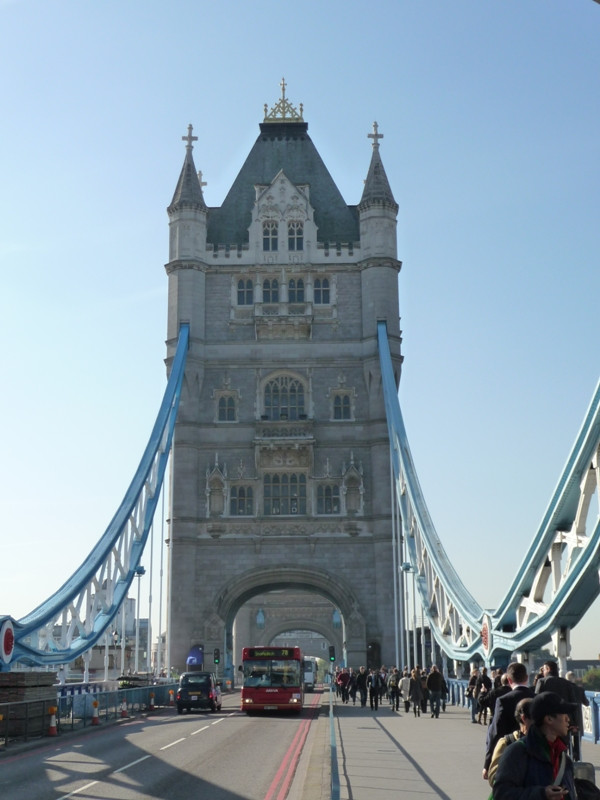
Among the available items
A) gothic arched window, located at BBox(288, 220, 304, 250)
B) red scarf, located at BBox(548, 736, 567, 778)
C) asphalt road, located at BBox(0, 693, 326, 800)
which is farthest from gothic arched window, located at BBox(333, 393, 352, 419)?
red scarf, located at BBox(548, 736, 567, 778)

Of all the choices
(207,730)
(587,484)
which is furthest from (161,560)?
(587,484)

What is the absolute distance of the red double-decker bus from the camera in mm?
36062

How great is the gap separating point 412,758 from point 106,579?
28588 mm

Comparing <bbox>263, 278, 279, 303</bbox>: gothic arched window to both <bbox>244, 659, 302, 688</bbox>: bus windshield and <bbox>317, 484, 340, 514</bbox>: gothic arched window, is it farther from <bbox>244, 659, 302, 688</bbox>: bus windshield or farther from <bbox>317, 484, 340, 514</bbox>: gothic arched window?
<bbox>244, 659, 302, 688</bbox>: bus windshield

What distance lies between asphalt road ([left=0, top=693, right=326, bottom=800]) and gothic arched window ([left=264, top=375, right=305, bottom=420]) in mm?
28417

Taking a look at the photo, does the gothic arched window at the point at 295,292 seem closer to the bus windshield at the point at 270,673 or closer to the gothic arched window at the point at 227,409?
the gothic arched window at the point at 227,409

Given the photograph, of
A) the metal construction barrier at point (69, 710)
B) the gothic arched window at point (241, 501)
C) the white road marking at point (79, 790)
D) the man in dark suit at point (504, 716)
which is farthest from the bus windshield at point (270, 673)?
the man in dark suit at point (504, 716)

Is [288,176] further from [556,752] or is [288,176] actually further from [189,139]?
[556,752]

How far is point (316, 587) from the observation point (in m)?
56.3

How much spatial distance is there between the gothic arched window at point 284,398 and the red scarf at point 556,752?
50861 millimetres

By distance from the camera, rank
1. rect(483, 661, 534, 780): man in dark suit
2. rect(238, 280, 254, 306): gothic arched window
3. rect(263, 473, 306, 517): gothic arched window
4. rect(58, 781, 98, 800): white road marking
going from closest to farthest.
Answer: rect(483, 661, 534, 780): man in dark suit
rect(58, 781, 98, 800): white road marking
rect(263, 473, 306, 517): gothic arched window
rect(238, 280, 254, 306): gothic arched window

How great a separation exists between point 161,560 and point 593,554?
101 ft

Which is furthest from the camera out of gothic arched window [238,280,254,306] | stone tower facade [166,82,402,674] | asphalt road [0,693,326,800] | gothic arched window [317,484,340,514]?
gothic arched window [238,280,254,306]

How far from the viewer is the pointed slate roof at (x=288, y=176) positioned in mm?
61719
